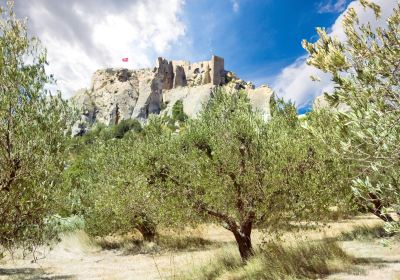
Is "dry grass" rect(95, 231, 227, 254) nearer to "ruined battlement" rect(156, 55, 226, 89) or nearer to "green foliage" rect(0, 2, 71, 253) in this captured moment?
"green foliage" rect(0, 2, 71, 253)

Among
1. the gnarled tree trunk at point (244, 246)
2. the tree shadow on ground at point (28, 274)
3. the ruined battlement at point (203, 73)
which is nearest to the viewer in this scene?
the gnarled tree trunk at point (244, 246)

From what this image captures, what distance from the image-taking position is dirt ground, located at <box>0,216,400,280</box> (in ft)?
56.9

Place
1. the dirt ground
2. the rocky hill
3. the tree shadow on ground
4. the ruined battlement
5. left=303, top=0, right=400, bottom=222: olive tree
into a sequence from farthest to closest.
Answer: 1. the ruined battlement
2. the rocky hill
3. the tree shadow on ground
4. the dirt ground
5. left=303, top=0, right=400, bottom=222: olive tree

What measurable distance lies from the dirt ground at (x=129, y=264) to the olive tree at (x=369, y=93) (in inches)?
402

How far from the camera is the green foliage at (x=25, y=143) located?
411 inches

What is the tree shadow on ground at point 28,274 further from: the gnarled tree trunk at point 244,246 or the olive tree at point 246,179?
the gnarled tree trunk at point 244,246

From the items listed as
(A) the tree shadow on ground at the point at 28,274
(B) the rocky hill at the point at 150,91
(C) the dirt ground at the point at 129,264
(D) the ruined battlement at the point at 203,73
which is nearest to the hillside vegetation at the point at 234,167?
(C) the dirt ground at the point at 129,264

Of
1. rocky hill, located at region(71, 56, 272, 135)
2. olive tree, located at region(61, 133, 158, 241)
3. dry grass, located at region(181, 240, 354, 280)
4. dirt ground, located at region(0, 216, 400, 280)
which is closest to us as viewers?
dry grass, located at region(181, 240, 354, 280)

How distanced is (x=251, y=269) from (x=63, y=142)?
31.4ft

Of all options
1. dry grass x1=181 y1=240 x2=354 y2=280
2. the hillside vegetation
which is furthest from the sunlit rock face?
dry grass x1=181 y1=240 x2=354 y2=280

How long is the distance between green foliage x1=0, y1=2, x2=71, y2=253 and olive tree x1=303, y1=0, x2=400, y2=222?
7.90 metres

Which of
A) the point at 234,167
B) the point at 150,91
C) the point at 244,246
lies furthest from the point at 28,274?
the point at 150,91

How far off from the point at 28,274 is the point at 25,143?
13837 millimetres

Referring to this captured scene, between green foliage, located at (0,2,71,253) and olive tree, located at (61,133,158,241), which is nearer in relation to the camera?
green foliage, located at (0,2,71,253)
